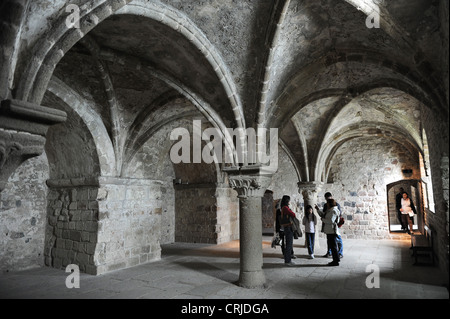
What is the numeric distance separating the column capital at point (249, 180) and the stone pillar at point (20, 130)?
9.19ft

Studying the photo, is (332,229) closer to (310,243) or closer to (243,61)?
(310,243)

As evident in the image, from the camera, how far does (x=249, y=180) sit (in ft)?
15.5

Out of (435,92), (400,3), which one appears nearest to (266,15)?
(400,3)

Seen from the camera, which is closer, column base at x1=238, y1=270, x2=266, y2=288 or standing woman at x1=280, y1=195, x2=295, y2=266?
column base at x1=238, y1=270, x2=266, y2=288

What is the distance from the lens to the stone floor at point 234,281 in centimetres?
418

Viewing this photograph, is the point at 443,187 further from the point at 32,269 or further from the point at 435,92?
the point at 32,269

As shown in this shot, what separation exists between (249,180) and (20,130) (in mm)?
3104

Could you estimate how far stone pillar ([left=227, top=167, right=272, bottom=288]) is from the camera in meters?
4.57

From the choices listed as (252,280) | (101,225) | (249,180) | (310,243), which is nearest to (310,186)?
(310,243)

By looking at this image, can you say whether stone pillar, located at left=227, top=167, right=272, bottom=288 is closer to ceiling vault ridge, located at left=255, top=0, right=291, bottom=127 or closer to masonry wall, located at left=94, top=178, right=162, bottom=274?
ceiling vault ridge, located at left=255, top=0, right=291, bottom=127

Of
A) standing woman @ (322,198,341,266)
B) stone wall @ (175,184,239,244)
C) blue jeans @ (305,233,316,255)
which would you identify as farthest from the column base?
stone wall @ (175,184,239,244)

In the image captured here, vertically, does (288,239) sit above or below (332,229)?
below

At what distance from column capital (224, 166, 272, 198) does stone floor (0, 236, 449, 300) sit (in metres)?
1.40

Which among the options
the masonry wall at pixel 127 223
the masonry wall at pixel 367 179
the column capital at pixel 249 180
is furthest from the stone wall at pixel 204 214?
the column capital at pixel 249 180
